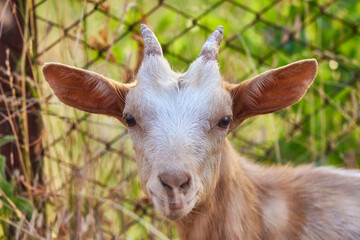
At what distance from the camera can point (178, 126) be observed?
3.02 meters

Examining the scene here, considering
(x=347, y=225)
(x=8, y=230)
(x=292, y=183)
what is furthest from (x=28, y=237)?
(x=347, y=225)

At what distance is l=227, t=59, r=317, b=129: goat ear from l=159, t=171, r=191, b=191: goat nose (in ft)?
1.95

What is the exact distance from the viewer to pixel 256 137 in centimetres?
536

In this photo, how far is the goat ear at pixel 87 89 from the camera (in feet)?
10.9

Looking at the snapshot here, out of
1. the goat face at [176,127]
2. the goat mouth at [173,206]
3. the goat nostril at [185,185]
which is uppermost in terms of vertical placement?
the goat face at [176,127]

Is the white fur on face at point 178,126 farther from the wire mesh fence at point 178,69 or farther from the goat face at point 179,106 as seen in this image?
the wire mesh fence at point 178,69

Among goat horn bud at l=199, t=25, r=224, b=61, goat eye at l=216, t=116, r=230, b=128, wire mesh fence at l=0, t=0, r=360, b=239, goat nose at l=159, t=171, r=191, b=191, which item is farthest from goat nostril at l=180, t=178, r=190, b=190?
wire mesh fence at l=0, t=0, r=360, b=239

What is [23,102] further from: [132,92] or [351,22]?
[351,22]

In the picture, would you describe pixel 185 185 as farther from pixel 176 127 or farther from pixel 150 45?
pixel 150 45

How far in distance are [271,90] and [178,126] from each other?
57cm

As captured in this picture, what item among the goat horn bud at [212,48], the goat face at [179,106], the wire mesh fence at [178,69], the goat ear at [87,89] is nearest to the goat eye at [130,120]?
the goat face at [179,106]

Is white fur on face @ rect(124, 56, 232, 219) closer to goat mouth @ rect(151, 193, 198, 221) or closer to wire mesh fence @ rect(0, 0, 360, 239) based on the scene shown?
goat mouth @ rect(151, 193, 198, 221)

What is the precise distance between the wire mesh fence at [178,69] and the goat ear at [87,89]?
2.16 ft

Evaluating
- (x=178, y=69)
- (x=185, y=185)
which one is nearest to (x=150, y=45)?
(x=185, y=185)
